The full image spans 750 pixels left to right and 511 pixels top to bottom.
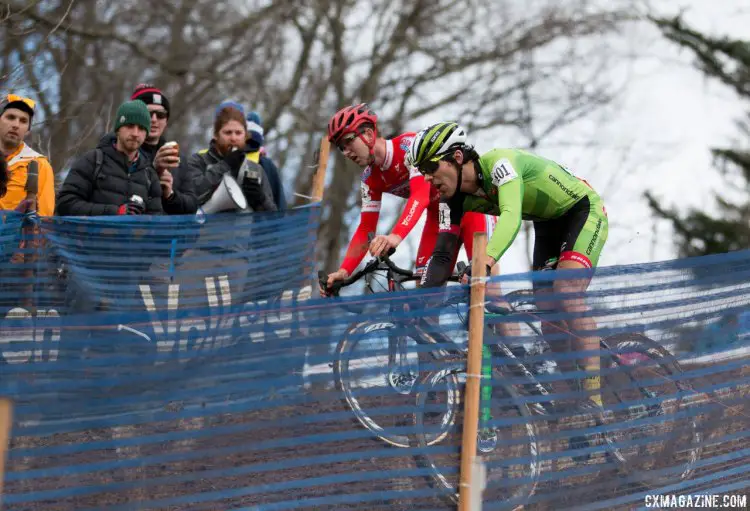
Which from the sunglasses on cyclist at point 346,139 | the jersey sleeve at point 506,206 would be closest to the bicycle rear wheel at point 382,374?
the jersey sleeve at point 506,206

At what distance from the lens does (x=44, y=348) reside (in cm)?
479

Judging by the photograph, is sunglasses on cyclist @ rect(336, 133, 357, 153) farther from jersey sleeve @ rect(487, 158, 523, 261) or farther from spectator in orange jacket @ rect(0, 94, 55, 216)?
spectator in orange jacket @ rect(0, 94, 55, 216)

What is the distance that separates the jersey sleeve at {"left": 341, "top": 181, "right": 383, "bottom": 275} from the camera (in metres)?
7.34

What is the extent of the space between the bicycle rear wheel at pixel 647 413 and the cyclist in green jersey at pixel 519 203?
5.5 inches

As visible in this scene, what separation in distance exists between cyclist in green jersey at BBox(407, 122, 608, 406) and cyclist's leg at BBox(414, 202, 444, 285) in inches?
14.6

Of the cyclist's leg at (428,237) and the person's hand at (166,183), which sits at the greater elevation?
the person's hand at (166,183)

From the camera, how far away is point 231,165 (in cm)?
858

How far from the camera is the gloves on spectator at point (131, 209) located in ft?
24.7

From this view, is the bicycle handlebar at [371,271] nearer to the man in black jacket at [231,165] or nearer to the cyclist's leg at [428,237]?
the cyclist's leg at [428,237]

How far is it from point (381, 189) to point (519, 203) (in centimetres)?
174

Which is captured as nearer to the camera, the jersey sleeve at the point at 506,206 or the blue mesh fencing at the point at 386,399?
the blue mesh fencing at the point at 386,399

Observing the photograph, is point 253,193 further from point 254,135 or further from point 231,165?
point 254,135

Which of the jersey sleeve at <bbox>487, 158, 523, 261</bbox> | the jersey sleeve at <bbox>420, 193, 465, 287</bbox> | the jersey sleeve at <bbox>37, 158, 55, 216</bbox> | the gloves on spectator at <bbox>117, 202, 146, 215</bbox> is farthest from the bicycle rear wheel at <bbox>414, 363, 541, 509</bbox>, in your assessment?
the jersey sleeve at <bbox>37, 158, 55, 216</bbox>

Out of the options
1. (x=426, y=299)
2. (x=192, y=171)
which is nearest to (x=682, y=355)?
(x=426, y=299)
